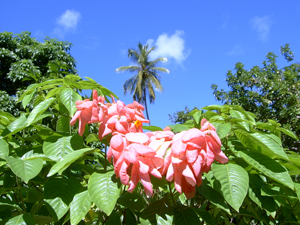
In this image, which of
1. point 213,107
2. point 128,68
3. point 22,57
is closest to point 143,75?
point 128,68

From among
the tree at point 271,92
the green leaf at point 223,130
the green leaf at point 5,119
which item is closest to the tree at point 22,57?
the tree at point 271,92

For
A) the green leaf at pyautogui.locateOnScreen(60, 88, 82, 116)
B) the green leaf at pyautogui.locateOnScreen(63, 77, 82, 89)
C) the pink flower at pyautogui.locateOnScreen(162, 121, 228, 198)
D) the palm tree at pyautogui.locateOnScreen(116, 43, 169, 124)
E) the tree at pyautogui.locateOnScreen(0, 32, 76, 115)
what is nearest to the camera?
the pink flower at pyautogui.locateOnScreen(162, 121, 228, 198)

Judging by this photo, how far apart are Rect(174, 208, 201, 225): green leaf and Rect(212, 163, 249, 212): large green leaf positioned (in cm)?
12

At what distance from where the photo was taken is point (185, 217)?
2.45 feet

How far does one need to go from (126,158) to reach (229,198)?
287mm

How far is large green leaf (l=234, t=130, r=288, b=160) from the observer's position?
2.48 feet

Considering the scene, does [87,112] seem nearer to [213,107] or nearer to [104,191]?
[104,191]

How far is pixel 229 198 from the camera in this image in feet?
2.23

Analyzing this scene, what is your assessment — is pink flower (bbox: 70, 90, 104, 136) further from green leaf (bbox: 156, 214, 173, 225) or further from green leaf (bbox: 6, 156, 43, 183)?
Answer: green leaf (bbox: 156, 214, 173, 225)

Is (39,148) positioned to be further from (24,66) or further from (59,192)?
(24,66)

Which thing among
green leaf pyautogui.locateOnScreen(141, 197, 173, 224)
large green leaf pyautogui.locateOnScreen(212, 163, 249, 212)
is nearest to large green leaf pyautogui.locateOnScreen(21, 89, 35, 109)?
green leaf pyautogui.locateOnScreen(141, 197, 173, 224)

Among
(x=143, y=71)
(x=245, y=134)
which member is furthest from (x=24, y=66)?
(x=143, y=71)

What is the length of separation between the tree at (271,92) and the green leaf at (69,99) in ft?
27.2

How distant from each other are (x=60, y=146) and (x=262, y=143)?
640mm
